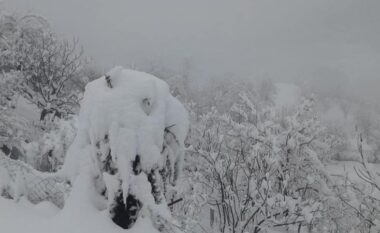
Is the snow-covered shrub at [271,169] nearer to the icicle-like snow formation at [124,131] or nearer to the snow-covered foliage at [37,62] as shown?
the icicle-like snow formation at [124,131]

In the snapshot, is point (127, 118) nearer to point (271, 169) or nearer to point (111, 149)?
point (111, 149)

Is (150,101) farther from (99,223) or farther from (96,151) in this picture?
(99,223)

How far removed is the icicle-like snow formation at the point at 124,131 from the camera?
338cm

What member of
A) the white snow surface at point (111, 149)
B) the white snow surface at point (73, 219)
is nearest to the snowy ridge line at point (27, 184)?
the white snow surface at point (111, 149)

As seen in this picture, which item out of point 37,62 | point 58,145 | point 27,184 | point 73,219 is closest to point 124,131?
point 73,219

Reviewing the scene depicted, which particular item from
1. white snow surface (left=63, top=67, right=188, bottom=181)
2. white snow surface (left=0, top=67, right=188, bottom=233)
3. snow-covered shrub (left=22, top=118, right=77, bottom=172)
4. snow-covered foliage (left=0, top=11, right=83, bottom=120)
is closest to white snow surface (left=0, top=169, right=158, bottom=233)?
white snow surface (left=0, top=67, right=188, bottom=233)

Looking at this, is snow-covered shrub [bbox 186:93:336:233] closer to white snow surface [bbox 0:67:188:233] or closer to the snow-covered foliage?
white snow surface [bbox 0:67:188:233]

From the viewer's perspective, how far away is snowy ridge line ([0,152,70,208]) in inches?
155

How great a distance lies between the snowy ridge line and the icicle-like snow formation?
334 mm

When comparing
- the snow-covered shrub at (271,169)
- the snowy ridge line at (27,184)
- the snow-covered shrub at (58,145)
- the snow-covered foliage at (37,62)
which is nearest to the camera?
the snowy ridge line at (27,184)

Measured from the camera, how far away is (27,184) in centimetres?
412

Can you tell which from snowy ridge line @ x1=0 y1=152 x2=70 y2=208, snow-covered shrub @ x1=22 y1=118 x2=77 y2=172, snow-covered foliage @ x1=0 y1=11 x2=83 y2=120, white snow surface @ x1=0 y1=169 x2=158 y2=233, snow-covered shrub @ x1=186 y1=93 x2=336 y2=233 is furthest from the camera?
snow-covered foliage @ x1=0 y1=11 x2=83 y2=120

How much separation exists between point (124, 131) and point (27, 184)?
4.65 feet

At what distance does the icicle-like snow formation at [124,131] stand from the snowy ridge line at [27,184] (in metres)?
0.33
